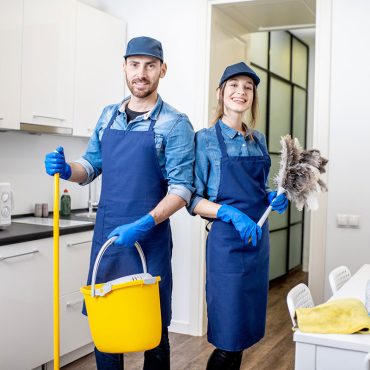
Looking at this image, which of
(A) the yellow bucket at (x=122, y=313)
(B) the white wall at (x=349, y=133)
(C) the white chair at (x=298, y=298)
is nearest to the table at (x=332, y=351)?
(C) the white chair at (x=298, y=298)

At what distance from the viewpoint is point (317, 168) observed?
214 cm

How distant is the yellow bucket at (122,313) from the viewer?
6.07 feet

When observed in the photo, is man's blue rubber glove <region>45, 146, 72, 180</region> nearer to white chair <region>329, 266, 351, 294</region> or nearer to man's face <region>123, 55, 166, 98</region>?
man's face <region>123, 55, 166, 98</region>

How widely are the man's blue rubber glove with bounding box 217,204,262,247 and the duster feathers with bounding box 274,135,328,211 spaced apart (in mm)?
186

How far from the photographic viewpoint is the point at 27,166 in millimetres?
3424

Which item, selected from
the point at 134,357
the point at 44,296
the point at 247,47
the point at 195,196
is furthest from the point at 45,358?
the point at 247,47

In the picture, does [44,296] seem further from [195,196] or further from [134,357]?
[195,196]

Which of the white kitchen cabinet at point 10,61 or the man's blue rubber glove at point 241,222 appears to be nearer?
the man's blue rubber glove at point 241,222

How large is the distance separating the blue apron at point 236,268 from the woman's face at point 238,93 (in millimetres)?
114

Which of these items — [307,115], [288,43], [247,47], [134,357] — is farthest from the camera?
[307,115]

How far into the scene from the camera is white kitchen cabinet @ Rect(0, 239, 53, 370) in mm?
2623

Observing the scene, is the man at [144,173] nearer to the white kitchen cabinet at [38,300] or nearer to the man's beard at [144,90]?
the man's beard at [144,90]

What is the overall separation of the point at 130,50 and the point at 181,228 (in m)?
1.83

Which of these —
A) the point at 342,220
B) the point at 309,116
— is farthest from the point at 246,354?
the point at 309,116
